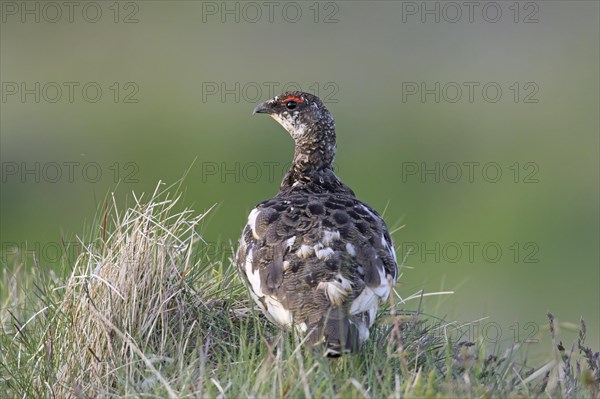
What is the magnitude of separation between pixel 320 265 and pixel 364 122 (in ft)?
35.1

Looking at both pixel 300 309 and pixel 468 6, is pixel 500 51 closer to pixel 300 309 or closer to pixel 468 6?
pixel 468 6

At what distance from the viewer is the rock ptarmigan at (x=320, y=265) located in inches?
211

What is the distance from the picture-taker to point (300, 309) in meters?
5.44

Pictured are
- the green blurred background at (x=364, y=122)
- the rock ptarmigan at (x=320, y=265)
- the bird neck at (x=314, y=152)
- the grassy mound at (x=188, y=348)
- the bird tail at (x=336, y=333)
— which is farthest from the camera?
the green blurred background at (x=364, y=122)

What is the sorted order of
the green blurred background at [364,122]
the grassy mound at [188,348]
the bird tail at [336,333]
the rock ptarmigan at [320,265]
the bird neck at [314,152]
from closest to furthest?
the grassy mound at [188,348] < the bird tail at [336,333] < the rock ptarmigan at [320,265] < the bird neck at [314,152] < the green blurred background at [364,122]

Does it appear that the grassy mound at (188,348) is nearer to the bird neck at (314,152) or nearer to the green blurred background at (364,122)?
the bird neck at (314,152)

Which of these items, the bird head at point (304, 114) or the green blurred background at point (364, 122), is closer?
the bird head at point (304, 114)

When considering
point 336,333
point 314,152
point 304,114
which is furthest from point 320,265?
point 304,114

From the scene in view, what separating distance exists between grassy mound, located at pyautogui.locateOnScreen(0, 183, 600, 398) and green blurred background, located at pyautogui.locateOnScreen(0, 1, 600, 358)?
16.6ft

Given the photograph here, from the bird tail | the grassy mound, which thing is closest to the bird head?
the grassy mound

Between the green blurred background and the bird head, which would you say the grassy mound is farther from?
the green blurred background

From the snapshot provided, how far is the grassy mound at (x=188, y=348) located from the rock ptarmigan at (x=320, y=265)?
12cm

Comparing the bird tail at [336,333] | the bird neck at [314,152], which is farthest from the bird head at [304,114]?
the bird tail at [336,333]

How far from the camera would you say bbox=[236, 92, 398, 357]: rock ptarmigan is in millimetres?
5371
